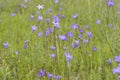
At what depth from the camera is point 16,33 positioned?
373cm

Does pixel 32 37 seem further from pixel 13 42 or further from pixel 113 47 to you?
pixel 113 47

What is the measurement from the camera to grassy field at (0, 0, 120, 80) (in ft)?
7.84

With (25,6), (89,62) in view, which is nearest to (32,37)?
(89,62)

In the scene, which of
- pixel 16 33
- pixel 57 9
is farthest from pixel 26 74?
pixel 57 9

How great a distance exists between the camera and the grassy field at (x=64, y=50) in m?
2.39

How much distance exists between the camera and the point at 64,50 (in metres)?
2.84

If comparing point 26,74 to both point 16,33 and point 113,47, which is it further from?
point 16,33

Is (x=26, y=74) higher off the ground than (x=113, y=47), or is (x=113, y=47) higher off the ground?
(x=113, y=47)

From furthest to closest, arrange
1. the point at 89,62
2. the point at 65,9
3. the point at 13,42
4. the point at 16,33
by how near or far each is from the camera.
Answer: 1. the point at 65,9
2. the point at 16,33
3. the point at 13,42
4. the point at 89,62

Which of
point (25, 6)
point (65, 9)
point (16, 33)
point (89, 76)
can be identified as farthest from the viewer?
point (25, 6)

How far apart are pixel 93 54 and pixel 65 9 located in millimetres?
2006

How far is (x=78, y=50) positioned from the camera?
283 cm

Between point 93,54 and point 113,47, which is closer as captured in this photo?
point 113,47

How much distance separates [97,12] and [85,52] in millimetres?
1151
